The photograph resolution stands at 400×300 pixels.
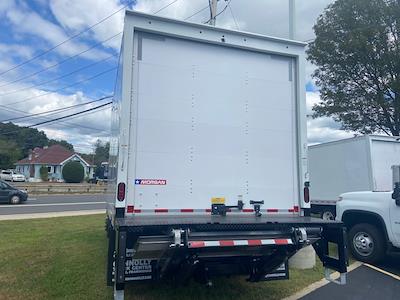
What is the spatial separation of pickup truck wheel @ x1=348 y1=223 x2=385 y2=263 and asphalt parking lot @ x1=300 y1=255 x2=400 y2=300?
0.82 feet

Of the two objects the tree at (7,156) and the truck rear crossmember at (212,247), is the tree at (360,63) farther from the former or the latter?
the tree at (7,156)

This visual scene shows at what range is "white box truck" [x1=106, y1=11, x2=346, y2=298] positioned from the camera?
12.9 ft

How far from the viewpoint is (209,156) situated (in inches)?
178

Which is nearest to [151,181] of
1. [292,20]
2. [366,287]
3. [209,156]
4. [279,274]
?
[209,156]

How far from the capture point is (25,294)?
16.4 feet

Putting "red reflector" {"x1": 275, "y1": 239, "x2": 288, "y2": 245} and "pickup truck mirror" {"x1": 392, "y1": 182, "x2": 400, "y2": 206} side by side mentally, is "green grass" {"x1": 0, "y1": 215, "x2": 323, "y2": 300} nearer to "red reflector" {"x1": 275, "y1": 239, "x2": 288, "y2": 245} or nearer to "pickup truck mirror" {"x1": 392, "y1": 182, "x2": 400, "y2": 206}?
"red reflector" {"x1": 275, "y1": 239, "x2": 288, "y2": 245}

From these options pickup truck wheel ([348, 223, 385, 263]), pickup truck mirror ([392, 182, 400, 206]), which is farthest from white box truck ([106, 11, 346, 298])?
pickup truck wheel ([348, 223, 385, 263])

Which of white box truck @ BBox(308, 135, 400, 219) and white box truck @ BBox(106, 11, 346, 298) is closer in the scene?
white box truck @ BBox(106, 11, 346, 298)

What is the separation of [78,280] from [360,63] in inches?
611

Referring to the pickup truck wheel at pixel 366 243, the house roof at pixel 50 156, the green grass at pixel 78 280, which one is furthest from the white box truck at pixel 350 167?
the house roof at pixel 50 156

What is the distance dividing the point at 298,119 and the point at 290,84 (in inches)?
20.6

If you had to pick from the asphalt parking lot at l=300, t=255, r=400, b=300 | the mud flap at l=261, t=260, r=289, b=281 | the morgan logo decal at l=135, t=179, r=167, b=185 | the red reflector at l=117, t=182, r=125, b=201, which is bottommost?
the asphalt parking lot at l=300, t=255, r=400, b=300

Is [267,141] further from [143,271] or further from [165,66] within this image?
[143,271]

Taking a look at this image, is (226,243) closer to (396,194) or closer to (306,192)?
(306,192)
